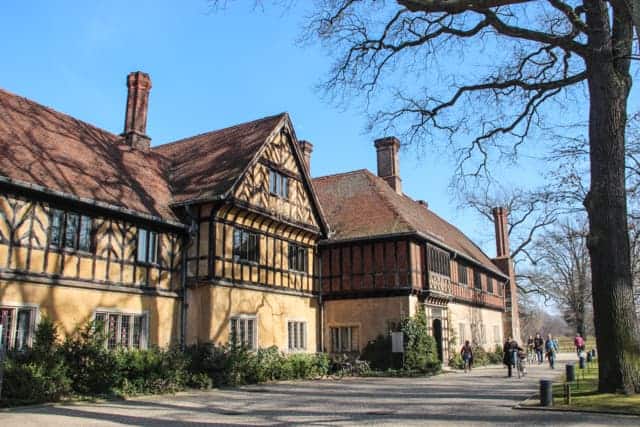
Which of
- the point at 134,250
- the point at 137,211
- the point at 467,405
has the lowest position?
the point at 467,405

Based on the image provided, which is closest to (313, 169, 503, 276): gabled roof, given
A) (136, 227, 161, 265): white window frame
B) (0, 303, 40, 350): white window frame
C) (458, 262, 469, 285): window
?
(458, 262, 469, 285): window

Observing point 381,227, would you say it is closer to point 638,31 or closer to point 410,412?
point 410,412

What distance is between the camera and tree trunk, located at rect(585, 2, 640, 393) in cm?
1320

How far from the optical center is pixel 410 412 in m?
12.3

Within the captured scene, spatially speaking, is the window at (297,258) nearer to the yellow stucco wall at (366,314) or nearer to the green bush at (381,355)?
the yellow stucco wall at (366,314)

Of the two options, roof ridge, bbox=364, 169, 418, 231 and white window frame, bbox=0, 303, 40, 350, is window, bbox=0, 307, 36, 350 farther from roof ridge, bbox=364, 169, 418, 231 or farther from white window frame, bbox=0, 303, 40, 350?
roof ridge, bbox=364, 169, 418, 231

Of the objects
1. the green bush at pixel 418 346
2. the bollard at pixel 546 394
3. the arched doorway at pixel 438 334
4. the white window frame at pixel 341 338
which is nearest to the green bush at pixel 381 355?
the green bush at pixel 418 346

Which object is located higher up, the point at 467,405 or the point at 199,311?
the point at 199,311

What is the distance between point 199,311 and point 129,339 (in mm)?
2505

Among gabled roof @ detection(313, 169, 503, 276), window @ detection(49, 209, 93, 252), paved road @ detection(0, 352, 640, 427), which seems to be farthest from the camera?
gabled roof @ detection(313, 169, 503, 276)

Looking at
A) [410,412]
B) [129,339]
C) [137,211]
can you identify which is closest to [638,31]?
[410,412]

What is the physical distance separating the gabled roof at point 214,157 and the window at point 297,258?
4.55 m

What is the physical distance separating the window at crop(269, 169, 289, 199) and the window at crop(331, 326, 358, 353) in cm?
659

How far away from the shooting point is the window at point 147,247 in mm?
18250
